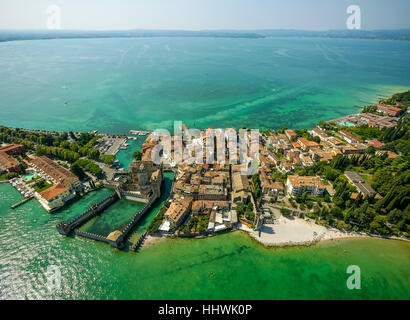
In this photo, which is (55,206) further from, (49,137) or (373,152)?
(373,152)

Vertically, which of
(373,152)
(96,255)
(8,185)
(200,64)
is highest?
(200,64)

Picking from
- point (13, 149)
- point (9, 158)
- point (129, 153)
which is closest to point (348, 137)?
point (129, 153)

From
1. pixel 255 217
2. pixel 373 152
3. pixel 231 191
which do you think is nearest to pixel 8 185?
pixel 231 191

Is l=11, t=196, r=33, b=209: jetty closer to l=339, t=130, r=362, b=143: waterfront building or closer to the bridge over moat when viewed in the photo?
the bridge over moat

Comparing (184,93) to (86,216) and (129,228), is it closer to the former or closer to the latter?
(86,216)

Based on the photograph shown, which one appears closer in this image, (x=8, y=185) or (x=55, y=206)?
(x=55, y=206)

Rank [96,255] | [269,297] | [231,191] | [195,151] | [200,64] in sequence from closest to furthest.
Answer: [269,297] < [96,255] < [231,191] < [195,151] < [200,64]

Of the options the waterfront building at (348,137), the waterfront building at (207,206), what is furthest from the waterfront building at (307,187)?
the waterfront building at (348,137)
